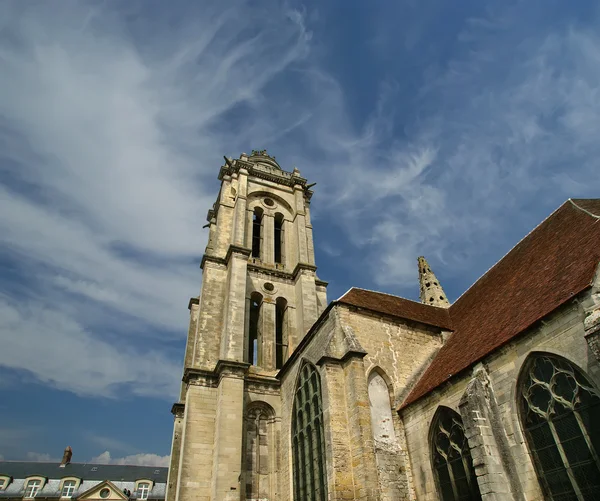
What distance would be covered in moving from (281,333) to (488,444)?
12.5 metres

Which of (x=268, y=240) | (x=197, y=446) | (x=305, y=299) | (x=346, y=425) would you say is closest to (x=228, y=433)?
(x=197, y=446)

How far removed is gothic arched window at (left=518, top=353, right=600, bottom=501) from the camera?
708 cm

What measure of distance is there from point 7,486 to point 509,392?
3406 cm

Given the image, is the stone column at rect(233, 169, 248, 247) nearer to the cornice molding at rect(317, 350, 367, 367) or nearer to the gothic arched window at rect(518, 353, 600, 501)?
the cornice molding at rect(317, 350, 367, 367)

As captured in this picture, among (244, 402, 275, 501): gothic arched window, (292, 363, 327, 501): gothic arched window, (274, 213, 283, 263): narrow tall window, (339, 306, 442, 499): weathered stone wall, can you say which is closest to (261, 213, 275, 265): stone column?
(274, 213, 283, 263): narrow tall window

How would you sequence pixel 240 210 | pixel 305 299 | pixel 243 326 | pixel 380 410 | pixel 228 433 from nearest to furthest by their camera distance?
1. pixel 380 410
2. pixel 228 433
3. pixel 243 326
4. pixel 305 299
5. pixel 240 210

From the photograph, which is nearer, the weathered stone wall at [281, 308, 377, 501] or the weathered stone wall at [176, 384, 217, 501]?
the weathered stone wall at [281, 308, 377, 501]

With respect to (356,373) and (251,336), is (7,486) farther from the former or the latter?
(356,373)

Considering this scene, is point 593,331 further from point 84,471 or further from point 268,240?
point 84,471

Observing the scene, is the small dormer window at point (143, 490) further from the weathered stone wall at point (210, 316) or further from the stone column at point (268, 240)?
the stone column at point (268, 240)

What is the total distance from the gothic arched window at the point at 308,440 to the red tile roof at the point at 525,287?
2683 mm

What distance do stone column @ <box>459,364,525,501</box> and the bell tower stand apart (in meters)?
7.99

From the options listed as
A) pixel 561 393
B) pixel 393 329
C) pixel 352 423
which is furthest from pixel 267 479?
pixel 561 393

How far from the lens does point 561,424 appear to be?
7.59 m
